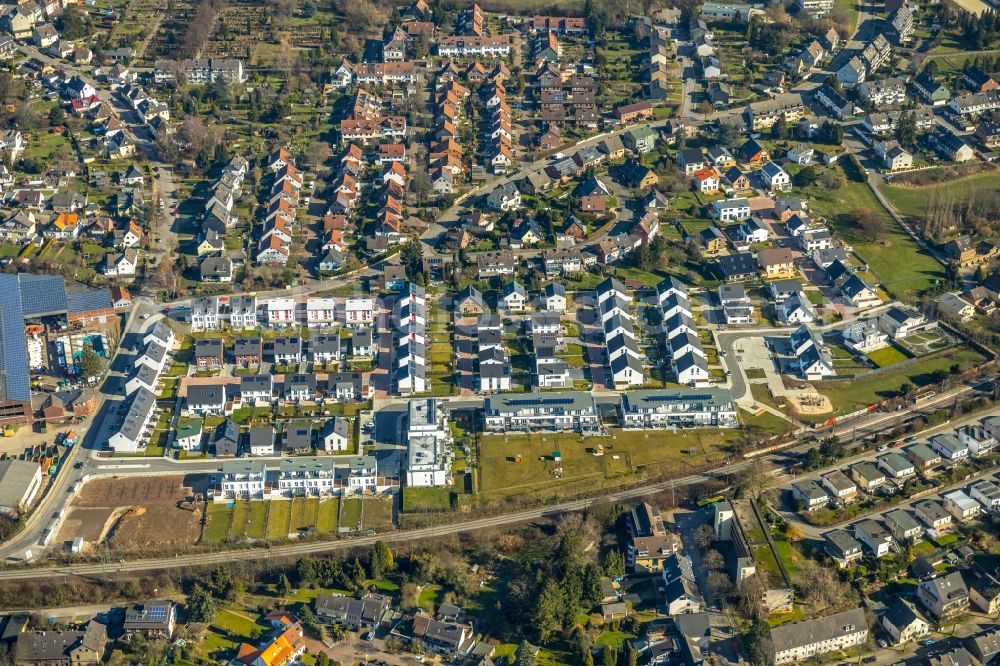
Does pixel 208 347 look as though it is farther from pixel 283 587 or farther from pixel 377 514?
pixel 283 587

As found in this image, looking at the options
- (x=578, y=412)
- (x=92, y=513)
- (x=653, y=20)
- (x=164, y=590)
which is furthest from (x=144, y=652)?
(x=653, y=20)

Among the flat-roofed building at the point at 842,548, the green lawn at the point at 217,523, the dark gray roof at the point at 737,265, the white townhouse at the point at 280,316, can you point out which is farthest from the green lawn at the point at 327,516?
the dark gray roof at the point at 737,265

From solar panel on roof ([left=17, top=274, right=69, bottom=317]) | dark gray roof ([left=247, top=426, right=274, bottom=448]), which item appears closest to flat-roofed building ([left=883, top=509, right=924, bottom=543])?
dark gray roof ([left=247, top=426, right=274, bottom=448])

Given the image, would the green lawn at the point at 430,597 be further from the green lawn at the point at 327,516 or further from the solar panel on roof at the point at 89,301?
the solar panel on roof at the point at 89,301

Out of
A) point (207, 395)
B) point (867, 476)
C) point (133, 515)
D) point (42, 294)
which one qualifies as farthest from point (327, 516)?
point (867, 476)

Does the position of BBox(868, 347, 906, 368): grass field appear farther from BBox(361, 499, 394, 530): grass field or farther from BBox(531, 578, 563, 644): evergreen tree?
BBox(361, 499, 394, 530): grass field

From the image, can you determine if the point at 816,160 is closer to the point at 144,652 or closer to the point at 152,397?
the point at 152,397
